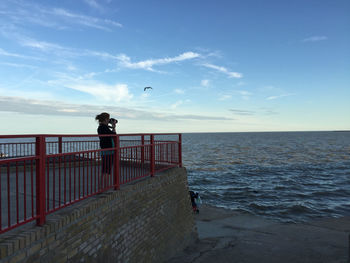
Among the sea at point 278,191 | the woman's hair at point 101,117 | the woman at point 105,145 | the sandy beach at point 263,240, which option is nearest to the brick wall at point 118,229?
the woman at point 105,145

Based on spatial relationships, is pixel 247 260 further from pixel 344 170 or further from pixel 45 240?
pixel 344 170

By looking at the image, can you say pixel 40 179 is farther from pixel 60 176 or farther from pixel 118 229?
pixel 60 176

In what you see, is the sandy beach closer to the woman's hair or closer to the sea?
the sea

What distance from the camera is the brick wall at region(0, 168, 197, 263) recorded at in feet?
11.9

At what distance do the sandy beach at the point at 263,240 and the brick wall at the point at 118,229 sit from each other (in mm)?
1118

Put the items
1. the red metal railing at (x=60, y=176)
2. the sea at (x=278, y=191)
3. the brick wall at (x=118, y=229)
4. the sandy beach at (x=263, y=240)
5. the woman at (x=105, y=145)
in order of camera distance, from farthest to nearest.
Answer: the sea at (x=278, y=191), the sandy beach at (x=263, y=240), the woman at (x=105, y=145), the red metal railing at (x=60, y=176), the brick wall at (x=118, y=229)

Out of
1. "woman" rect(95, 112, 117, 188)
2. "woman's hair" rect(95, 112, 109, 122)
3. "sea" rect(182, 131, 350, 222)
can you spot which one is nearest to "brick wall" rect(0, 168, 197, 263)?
"woman" rect(95, 112, 117, 188)

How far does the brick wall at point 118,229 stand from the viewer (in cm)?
362

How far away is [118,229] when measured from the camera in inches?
222

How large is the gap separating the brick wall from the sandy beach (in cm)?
112

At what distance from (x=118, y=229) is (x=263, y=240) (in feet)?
26.6

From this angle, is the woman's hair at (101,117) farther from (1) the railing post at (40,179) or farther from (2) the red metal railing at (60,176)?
(1) the railing post at (40,179)

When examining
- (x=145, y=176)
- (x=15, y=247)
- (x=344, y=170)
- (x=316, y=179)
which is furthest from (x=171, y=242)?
(x=344, y=170)

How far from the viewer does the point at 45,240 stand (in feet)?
12.3
